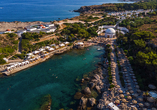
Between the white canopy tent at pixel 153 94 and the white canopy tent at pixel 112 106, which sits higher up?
the white canopy tent at pixel 153 94

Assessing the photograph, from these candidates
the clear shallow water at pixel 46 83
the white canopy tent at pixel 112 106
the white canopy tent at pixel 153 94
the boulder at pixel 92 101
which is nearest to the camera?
the white canopy tent at pixel 112 106

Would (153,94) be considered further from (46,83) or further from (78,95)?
(46,83)

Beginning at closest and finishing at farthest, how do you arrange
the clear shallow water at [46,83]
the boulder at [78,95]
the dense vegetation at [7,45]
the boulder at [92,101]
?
the boulder at [92,101] → the clear shallow water at [46,83] → the boulder at [78,95] → the dense vegetation at [7,45]

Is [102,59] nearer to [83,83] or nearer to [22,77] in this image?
[83,83]

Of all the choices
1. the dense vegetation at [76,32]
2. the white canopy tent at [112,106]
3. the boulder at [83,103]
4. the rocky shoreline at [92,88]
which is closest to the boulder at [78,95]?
the rocky shoreline at [92,88]

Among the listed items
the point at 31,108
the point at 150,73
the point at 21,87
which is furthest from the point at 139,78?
the point at 21,87

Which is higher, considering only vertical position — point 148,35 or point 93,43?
point 148,35

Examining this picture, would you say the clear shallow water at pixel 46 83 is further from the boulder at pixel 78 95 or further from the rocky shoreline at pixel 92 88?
the rocky shoreline at pixel 92 88

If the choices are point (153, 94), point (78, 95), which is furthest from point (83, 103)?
point (153, 94)
